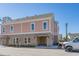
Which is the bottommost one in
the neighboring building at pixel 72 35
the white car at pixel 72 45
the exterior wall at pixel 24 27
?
the white car at pixel 72 45

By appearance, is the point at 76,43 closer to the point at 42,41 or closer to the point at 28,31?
the point at 42,41

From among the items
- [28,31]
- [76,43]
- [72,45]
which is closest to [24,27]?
[28,31]

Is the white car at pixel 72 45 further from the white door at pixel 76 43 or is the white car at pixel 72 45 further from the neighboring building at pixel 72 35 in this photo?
the neighboring building at pixel 72 35

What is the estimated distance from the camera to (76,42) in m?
10.3

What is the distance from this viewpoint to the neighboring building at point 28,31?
42.4 ft

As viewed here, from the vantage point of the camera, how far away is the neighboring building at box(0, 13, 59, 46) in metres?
12.9

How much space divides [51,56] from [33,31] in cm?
481

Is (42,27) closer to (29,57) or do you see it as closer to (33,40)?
(33,40)

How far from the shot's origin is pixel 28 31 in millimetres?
13984

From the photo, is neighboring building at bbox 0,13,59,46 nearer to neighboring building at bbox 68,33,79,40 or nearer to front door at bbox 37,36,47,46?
front door at bbox 37,36,47,46

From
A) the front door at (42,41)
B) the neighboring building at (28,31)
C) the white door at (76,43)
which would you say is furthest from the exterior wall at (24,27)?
the white door at (76,43)

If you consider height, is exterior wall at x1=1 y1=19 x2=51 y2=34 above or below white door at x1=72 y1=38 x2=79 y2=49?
above

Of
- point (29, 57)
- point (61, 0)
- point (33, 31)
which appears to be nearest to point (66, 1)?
point (61, 0)

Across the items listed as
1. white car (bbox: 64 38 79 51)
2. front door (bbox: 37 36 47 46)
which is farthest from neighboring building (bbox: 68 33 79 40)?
front door (bbox: 37 36 47 46)
